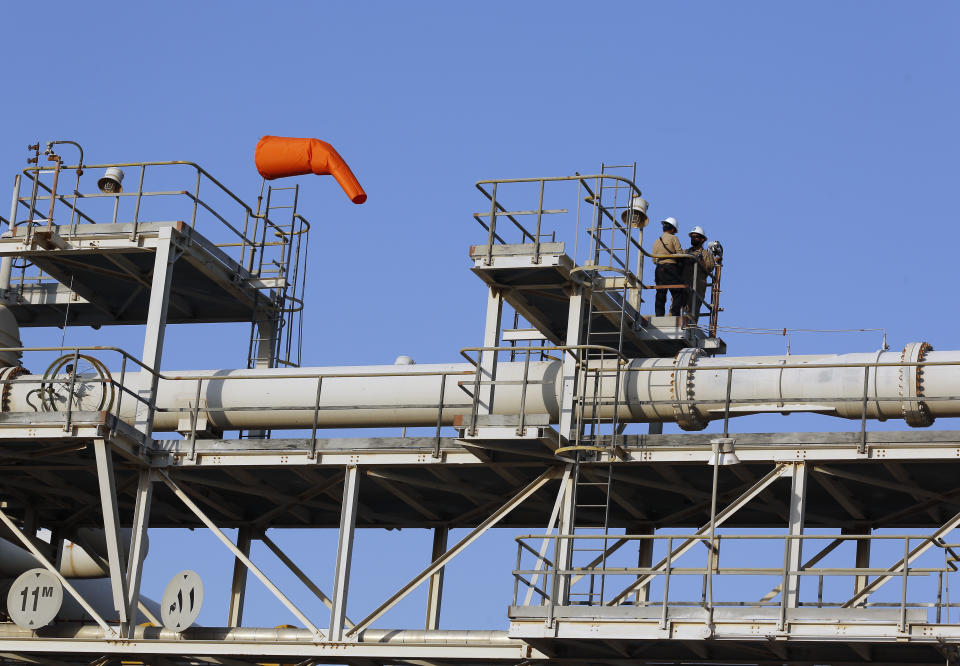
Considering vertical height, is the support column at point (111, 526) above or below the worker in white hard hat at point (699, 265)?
below

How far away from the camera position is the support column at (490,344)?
3259cm

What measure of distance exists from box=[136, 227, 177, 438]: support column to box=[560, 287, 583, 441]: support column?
25.2 feet

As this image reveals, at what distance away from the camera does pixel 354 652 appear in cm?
3172

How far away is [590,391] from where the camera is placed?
32938mm

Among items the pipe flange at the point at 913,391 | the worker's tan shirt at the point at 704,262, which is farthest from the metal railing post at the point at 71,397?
the pipe flange at the point at 913,391

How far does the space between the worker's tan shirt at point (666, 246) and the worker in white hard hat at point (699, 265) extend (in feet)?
0.82

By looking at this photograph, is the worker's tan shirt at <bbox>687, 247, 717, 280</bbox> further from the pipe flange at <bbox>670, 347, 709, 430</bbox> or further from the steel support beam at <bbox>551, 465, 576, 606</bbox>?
the steel support beam at <bbox>551, 465, 576, 606</bbox>

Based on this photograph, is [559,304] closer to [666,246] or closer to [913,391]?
[666,246]

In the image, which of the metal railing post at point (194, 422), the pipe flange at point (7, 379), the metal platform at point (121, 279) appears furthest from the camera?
the pipe flange at point (7, 379)

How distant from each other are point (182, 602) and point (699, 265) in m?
11.5

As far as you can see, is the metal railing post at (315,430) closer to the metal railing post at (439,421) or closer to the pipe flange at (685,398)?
the metal railing post at (439,421)

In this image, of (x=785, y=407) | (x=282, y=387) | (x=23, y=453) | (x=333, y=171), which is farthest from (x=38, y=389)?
(x=785, y=407)

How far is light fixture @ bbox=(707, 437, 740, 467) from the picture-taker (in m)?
30.7

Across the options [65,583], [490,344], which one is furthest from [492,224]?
[65,583]
